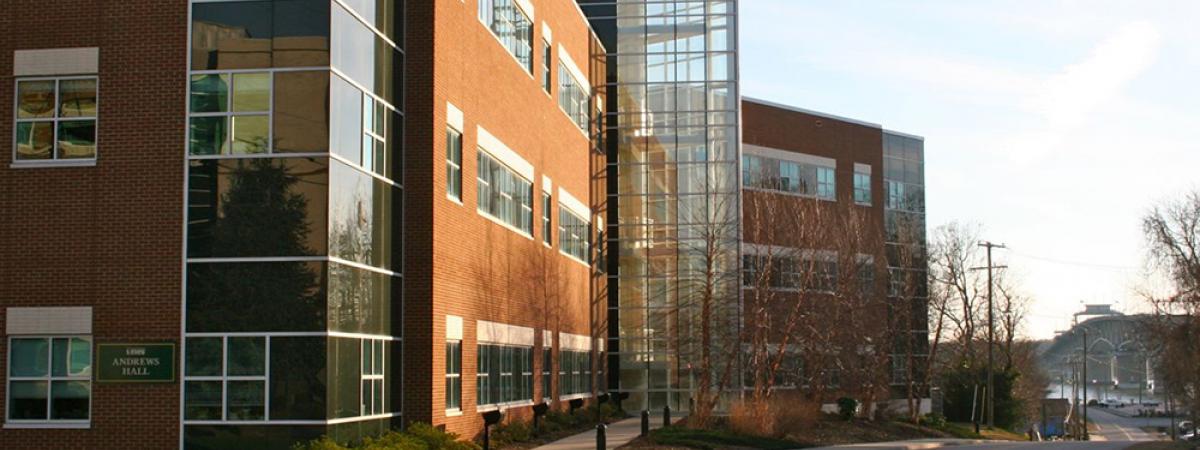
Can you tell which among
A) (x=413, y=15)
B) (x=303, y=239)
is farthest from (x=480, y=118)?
(x=303, y=239)

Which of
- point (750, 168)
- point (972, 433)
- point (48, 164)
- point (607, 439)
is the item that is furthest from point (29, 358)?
→ point (750, 168)

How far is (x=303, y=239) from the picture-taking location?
22531mm

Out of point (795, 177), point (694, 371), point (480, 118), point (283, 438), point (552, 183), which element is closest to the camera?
point (283, 438)

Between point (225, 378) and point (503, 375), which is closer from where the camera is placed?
point (225, 378)

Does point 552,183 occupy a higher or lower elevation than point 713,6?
lower

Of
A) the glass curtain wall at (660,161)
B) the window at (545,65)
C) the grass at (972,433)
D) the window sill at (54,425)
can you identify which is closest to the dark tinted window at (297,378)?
the window sill at (54,425)

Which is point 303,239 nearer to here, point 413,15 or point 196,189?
point 196,189

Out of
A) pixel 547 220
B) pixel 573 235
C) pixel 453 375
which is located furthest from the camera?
pixel 573 235

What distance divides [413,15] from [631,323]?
80.5 feet

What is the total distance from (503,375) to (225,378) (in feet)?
38.2

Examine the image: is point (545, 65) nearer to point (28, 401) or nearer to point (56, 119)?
point (56, 119)

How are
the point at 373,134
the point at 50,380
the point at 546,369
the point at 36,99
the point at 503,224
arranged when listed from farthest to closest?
the point at 546,369 < the point at 503,224 < the point at 373,134 < the point at 36,99 < the point at 50,380

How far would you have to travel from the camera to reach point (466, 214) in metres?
29.5

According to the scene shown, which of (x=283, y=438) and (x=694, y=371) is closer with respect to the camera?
(x=283, y=438)
